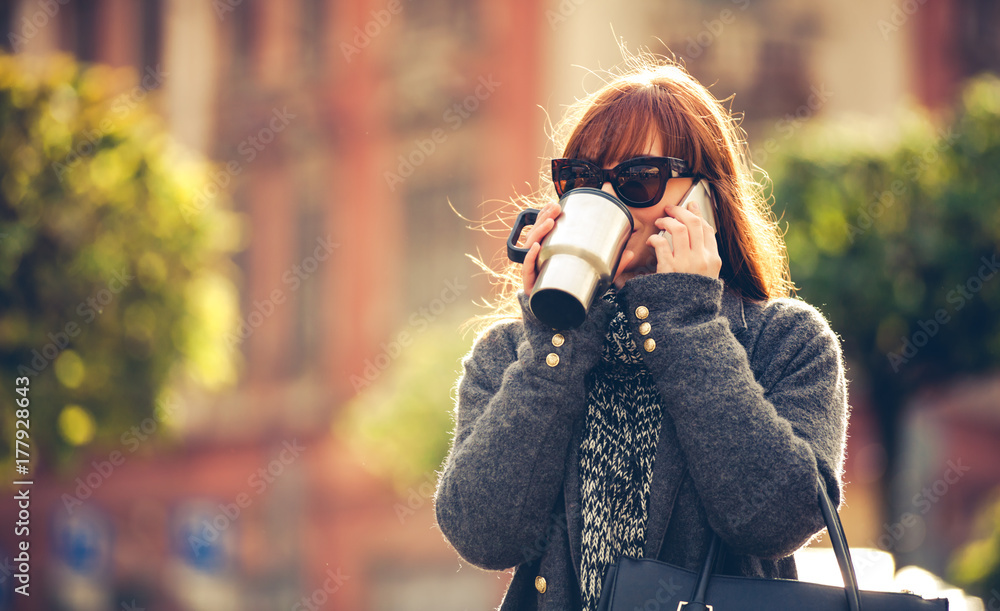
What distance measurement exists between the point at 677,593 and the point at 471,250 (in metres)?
10.8

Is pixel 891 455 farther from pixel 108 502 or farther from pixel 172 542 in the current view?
pixel 108 502

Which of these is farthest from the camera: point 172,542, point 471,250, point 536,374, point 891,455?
point 172,542

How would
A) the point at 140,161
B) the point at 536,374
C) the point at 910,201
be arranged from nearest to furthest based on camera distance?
1. the point at 536,374
2. the point at 140,161
3. the point at 910,201

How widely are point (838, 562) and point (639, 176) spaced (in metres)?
0.75

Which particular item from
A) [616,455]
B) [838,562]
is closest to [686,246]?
[616,455]

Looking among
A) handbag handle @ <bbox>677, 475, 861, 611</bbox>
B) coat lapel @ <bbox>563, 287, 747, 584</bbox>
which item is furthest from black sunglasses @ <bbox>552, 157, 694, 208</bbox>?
handbag handle @ <bbox>677, 475, 861, 611</bbox>

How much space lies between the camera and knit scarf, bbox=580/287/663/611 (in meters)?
1.75

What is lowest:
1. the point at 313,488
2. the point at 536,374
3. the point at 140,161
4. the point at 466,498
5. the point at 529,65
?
the point at 313,488

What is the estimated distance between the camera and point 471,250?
12.3 m

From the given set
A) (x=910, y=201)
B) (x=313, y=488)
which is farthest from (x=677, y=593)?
(x=313, y=488)

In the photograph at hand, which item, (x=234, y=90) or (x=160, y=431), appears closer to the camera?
(x=160, y=431)

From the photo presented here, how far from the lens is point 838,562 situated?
1.50 m

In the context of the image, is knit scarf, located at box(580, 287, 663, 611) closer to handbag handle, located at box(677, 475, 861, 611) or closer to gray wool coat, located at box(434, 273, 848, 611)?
gray wool coat, located at box(434, 273, 848, 611)

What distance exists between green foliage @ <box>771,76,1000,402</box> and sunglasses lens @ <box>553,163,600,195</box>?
15.7 ft
